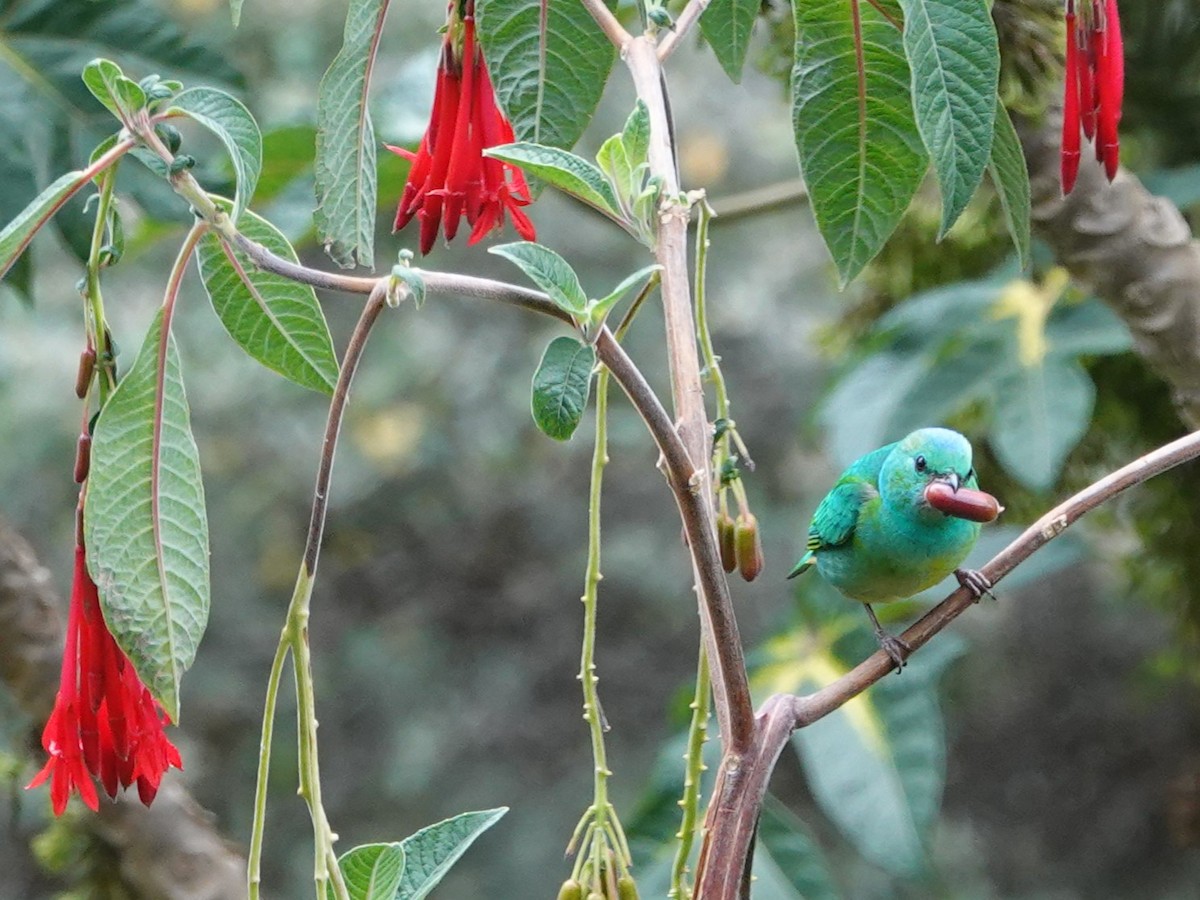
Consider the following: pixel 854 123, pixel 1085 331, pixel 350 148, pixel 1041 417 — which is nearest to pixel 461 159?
pixel 350 148

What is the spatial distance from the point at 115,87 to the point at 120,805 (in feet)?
2.17

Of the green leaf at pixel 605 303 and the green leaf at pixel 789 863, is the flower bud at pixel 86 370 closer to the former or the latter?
the green leaf at pixel 605 303

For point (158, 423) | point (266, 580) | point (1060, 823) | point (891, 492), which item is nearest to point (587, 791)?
point (266, 580)

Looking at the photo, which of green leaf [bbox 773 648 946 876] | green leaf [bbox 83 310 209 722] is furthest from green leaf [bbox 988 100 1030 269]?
green leaf [bbox 773 648 946 876]

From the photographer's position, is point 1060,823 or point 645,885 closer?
point 645,885

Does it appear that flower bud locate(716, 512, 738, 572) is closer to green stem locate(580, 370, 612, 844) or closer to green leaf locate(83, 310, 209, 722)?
green stem locate(580, 370, 612, 844)

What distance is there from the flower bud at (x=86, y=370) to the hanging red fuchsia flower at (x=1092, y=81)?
378 mm

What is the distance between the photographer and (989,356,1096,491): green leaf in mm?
1124

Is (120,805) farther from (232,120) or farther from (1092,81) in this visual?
(1092,81)

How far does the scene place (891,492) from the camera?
68cm

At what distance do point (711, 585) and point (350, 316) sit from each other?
1.95 meters

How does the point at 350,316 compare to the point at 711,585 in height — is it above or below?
above

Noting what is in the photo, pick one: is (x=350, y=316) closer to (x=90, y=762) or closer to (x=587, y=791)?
(x=587, y=791)

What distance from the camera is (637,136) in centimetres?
49
